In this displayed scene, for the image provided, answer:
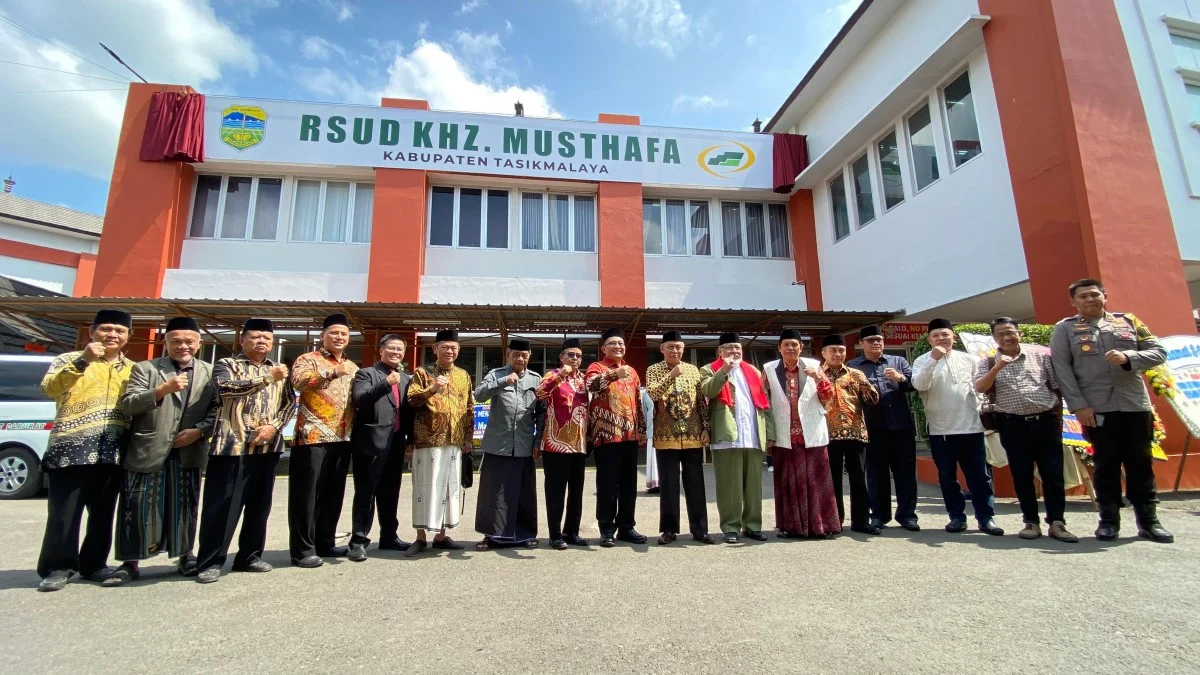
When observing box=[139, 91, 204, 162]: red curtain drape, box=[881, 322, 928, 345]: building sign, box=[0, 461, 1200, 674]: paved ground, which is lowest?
box=[0, 461, 1200, 674]: paved ground

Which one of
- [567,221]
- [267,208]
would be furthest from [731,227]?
[267,208]

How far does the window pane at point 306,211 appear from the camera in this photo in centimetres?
1191

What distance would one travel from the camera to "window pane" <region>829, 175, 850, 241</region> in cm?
1217

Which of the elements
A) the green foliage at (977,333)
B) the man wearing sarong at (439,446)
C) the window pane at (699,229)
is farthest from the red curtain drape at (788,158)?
the man wearing sarong at (439,446)

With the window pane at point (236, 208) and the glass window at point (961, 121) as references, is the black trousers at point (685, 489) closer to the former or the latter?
the glass window at point (961, 121)

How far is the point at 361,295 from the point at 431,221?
232 centimetres

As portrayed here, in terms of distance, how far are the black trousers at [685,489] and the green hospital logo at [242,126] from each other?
12018 mm

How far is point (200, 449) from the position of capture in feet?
11.9

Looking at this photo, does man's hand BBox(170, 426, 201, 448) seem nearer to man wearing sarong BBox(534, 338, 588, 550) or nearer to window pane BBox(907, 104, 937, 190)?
man wearing sarong BBox(534, 338, 588, 550)

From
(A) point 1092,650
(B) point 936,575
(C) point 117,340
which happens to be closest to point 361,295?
(C) point 117,340

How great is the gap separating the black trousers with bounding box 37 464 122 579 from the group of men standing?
2cm

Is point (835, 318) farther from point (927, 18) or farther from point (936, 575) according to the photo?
point (936, 575)

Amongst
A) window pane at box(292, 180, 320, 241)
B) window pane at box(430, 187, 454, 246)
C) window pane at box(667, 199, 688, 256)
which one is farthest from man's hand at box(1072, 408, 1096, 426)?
window pane at box(292, 180, 320, 241)

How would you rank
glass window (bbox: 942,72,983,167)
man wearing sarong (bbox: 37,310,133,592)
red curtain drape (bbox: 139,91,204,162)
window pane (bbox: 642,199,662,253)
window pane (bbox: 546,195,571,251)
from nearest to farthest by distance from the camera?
man wearing sarong (bbox: 37,310,133,592)
glass window (bbox: 942,72,983,167)
red curtain drape (bbox: 139,91,204,162)
window pane (bbox: 546,195,571,251)
window pane (bbox: 642,199,662,253)
